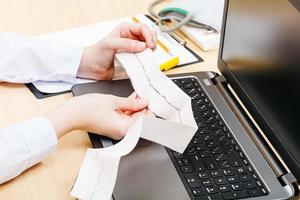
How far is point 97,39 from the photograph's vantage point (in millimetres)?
1069

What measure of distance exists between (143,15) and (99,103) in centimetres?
41

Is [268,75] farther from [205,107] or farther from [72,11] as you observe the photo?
[72,11]

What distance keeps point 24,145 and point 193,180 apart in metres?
0.26

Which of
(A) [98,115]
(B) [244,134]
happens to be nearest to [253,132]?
(B) [244,134]

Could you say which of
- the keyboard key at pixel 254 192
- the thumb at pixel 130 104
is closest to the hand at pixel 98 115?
the thumb at pixel 130 104

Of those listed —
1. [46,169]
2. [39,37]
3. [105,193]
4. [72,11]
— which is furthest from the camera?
[72,11]

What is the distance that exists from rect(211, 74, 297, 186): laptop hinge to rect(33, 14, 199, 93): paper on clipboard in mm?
133

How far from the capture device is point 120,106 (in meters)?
0.81

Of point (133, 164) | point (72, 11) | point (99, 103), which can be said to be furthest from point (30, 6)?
point (133, 164)

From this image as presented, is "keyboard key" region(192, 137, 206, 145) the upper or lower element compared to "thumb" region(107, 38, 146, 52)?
lower

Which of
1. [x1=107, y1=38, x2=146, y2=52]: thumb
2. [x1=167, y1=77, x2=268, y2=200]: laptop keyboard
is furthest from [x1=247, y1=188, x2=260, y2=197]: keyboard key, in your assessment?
[x1=107, y1=38, x2=146, y2=52]: thumb

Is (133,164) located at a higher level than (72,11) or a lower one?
lower

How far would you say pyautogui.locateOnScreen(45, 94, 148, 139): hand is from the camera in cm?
79

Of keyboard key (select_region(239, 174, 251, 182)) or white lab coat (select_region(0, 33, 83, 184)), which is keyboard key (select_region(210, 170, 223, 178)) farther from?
white lab coat (select_region(0, 33, 83, 184))
